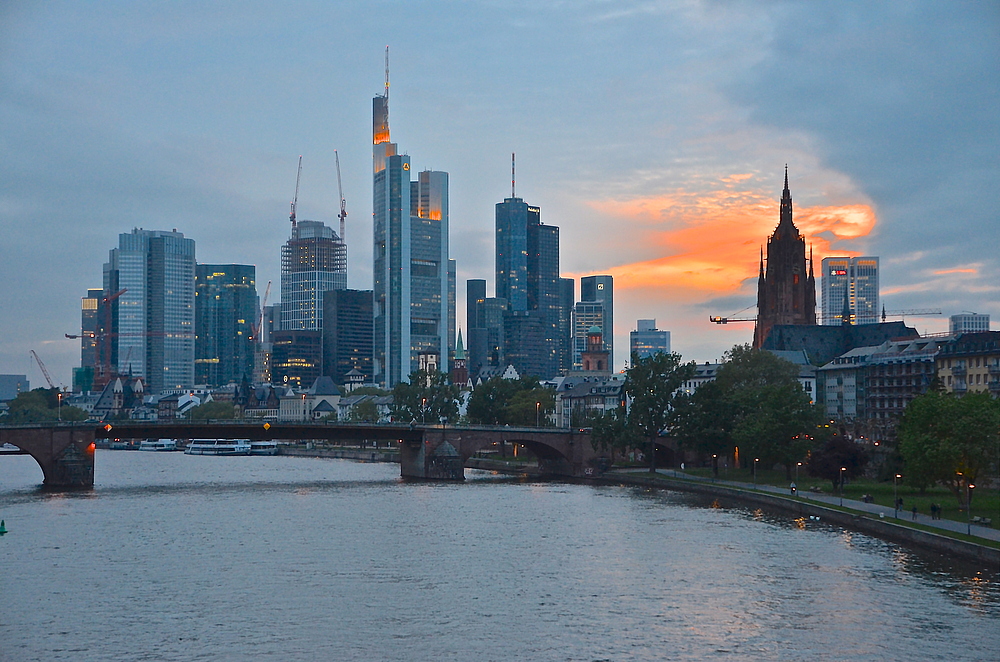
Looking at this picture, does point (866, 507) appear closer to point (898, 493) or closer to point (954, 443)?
point (954, 443)

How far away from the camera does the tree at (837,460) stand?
116125 mm

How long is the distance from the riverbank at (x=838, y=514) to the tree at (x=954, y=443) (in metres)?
6.03

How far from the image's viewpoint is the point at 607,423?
158250 mm

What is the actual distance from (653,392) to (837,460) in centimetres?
4334

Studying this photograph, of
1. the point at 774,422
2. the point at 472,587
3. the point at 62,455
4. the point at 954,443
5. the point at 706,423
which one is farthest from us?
the point at 706,423

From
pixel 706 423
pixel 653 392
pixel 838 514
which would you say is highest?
pixel 653 392

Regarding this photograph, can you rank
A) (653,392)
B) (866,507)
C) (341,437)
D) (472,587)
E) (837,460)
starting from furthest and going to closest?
(341,437)
(653,392)
(837,460)
(866,507)
(472,587)

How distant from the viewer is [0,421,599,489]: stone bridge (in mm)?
142875

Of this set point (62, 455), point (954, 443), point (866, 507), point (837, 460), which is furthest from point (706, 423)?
point (62, 455)

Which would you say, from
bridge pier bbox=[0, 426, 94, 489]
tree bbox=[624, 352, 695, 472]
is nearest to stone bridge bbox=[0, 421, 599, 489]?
bridge pier bbox=[0, 426, 94, 489]

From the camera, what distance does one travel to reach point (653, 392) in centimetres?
15712

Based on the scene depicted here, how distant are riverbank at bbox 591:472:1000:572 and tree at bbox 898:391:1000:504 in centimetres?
603

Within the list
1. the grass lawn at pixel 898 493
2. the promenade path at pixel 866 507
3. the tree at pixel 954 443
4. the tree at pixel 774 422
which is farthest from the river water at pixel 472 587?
the tree at pixel 774 422

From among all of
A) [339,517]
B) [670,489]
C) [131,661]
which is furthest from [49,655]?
[670,489]
